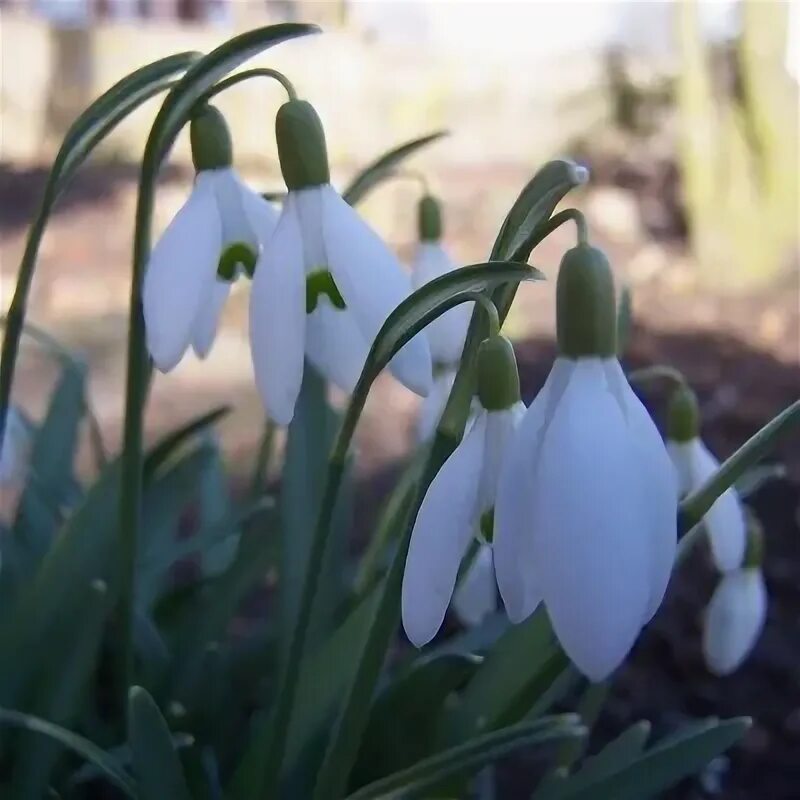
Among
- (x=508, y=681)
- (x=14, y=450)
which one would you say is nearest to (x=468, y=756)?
(x=508, y=681)

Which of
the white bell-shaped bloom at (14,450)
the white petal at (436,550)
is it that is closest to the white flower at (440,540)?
the white petal at (436,550)

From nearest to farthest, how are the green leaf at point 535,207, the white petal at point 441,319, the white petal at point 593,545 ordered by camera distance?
the white petal at point 593,545 < the green leaf at point 535,207 < the white petal at point 441,319

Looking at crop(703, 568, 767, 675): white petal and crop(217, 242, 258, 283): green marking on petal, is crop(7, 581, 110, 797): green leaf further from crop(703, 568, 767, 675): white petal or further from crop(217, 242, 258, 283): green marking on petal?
crop(703, 568, 767, 675): white petal

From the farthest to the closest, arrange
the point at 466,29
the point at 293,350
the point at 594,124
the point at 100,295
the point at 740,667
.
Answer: the point at 466,29 < the point at 594,124 < the point at 100,295 < the point at 740,667 < the point at 293,350

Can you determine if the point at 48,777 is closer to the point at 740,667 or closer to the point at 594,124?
the point at 740,667

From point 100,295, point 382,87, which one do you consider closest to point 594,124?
point 382,87

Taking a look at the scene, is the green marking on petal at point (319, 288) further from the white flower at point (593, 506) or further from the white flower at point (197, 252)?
the white flower at point (593, 506)
